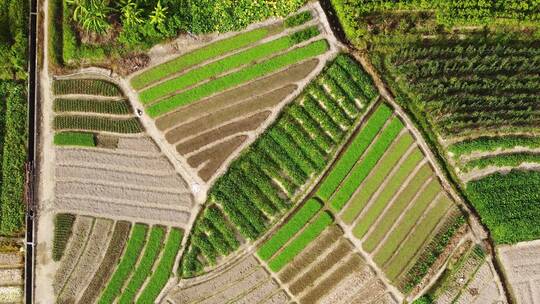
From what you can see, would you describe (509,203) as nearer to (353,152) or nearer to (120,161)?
(353,152)

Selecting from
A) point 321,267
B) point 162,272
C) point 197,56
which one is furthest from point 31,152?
point 321,267

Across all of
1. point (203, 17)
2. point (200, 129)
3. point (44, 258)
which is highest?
point (203, 17)

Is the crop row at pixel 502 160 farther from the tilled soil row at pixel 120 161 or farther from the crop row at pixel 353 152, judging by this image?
the tilled soil row at pixel 120 161

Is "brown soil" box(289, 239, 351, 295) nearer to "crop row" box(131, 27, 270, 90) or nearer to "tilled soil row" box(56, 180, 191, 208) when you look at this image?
"tilled soil row" box(56, 180, 191, 208)

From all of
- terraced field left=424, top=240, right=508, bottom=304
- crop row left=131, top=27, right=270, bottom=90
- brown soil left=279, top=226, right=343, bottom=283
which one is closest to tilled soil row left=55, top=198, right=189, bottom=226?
brown soil left=279, top=226, right=343, bottom=283

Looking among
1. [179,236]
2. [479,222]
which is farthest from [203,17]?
[479,222]

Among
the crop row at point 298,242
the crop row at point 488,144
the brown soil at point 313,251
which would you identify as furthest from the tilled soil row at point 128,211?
the crop row at point 488,144

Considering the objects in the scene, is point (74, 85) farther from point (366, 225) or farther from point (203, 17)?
point (366, 225)

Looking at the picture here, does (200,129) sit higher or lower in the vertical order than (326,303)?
higher
